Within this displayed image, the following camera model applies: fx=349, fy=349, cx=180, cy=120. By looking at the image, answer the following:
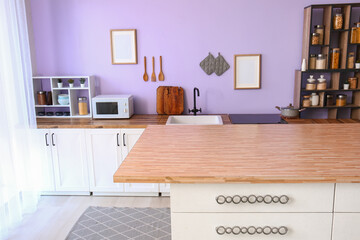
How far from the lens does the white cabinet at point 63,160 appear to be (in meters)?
3.65

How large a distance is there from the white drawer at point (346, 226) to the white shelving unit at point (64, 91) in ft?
9.58

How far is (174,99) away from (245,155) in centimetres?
215

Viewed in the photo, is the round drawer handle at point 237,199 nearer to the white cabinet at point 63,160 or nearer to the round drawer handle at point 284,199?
the round drawer handle at point 284,199

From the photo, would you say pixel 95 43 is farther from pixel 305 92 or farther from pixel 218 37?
pixel 305 92

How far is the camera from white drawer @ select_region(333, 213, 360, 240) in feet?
5.66

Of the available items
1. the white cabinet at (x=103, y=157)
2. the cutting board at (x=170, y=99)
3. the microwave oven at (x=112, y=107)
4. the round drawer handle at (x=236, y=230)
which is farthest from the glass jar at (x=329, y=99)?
the round drawer handle at (x=236, y=230)

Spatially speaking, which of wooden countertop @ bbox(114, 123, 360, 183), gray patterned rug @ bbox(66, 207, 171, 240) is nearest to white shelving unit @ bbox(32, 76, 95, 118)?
gray patterned rug @ bbox(66, 207, 171, 240)

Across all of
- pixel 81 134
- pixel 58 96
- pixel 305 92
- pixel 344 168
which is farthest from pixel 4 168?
pixel 305 92

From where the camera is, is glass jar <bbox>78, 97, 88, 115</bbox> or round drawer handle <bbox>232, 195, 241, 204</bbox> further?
glass jar <bbox>78, 97, 88, 115</bbox>

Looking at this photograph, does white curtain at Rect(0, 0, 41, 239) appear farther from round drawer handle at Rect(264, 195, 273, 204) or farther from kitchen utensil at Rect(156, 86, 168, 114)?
round drawer handle at Rect(264, 195, 273, 204)

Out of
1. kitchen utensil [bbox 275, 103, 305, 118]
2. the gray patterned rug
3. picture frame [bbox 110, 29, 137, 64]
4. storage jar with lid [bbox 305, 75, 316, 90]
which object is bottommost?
the gray patterned rug

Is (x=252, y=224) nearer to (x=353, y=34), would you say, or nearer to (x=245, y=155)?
(x=245, y=155)

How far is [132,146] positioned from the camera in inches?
144

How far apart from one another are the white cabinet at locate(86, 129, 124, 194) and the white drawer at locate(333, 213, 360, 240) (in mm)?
2376
